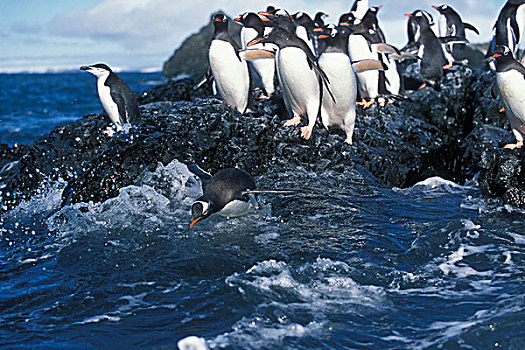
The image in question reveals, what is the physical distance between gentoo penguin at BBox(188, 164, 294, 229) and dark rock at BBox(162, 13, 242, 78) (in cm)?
3886

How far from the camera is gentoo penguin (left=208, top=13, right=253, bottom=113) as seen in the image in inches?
221

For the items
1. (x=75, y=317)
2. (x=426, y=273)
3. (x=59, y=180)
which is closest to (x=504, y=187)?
(x=426, y=273)

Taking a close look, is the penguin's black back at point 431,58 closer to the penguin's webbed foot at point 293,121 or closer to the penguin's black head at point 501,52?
the penguin's black head at point 501,52

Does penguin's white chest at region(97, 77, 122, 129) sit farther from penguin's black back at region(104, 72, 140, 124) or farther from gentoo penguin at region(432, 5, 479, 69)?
gentoo penguin at region(432, 5, 479, 69)

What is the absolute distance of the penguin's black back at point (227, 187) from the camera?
3727 mm

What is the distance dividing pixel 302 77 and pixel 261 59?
146 centimetres

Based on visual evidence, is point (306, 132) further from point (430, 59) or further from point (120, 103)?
point (430, 59)

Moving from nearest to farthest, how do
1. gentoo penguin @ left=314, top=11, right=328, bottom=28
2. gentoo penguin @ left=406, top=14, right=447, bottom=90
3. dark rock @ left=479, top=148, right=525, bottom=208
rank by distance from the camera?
dark rock @ left=479, top=148, right=525, bottom=208 < gentoo penguin @ left=406, top=14, right=447, bottom=90 < gentoo penguin @ left=314, top=11, right=328, bottom=28

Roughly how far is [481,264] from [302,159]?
231cm

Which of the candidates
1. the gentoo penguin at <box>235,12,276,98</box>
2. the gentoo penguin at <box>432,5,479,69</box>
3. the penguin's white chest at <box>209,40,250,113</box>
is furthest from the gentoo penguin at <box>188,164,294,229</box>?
the gentoo penguin at <box>432,5,479,69</box>

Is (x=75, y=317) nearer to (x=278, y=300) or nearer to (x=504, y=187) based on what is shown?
(x=278, y=300)

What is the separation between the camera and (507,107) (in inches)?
187

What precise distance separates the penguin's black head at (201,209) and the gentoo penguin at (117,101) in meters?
2.13

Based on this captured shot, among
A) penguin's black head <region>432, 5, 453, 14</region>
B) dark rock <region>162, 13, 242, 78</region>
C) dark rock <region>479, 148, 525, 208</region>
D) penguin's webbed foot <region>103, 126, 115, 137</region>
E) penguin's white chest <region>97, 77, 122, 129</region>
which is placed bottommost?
dark rock <region>479, 148, 525, 208</region>
